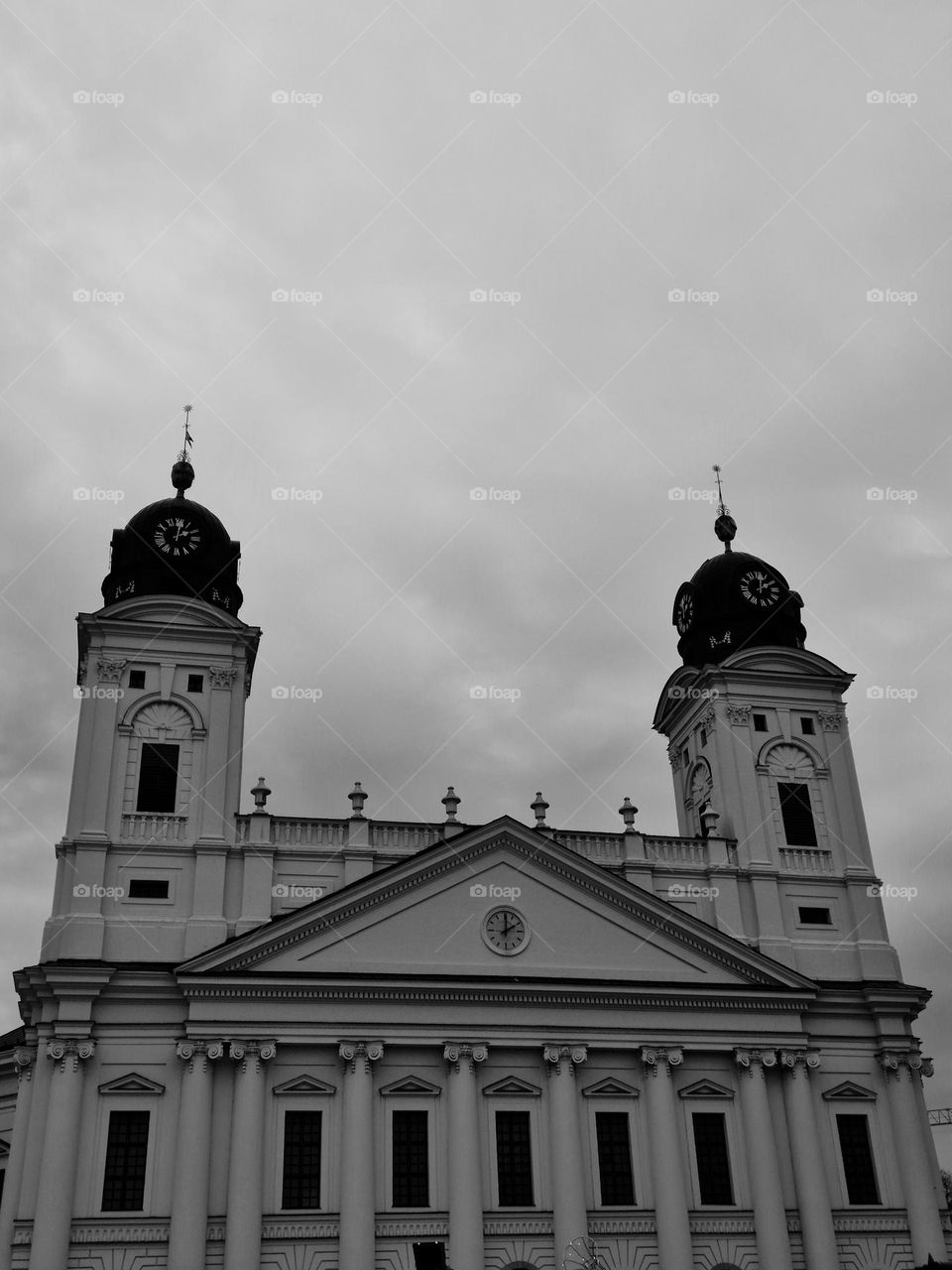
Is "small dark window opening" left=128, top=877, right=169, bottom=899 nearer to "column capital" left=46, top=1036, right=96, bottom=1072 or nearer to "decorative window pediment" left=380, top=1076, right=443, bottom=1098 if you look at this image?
"column capital" left=46, top=1036, right=96, bottom=1072

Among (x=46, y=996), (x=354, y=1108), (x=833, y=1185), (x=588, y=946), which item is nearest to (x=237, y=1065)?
(x=354, y=1108)

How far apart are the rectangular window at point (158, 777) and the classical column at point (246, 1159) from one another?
290 inches

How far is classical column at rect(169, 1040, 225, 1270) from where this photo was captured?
28.3 m

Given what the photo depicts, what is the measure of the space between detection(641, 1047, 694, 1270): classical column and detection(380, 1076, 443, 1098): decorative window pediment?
5.88 meters

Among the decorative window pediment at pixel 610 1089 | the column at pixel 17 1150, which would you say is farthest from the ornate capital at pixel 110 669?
the decorative window pediment at pixel 610 1089

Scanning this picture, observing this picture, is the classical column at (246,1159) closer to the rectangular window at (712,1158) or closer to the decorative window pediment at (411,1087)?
the decorative window pediment at (411,1087)

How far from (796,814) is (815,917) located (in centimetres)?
338

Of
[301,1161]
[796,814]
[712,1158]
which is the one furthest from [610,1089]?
[796,814]

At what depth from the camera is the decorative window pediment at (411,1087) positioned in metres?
31.5

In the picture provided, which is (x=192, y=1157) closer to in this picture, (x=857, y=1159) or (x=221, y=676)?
(x=221, y=676)

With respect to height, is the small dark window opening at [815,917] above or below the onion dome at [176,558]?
below

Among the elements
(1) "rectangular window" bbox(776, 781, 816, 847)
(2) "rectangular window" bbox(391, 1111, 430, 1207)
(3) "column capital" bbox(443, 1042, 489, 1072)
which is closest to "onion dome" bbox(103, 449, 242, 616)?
(3) "column capital" bbox(443, 1042, 489, 1072)

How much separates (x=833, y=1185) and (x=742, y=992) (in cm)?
562

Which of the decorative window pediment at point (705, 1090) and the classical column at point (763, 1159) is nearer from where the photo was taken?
the classical column at point (763, 1159)
